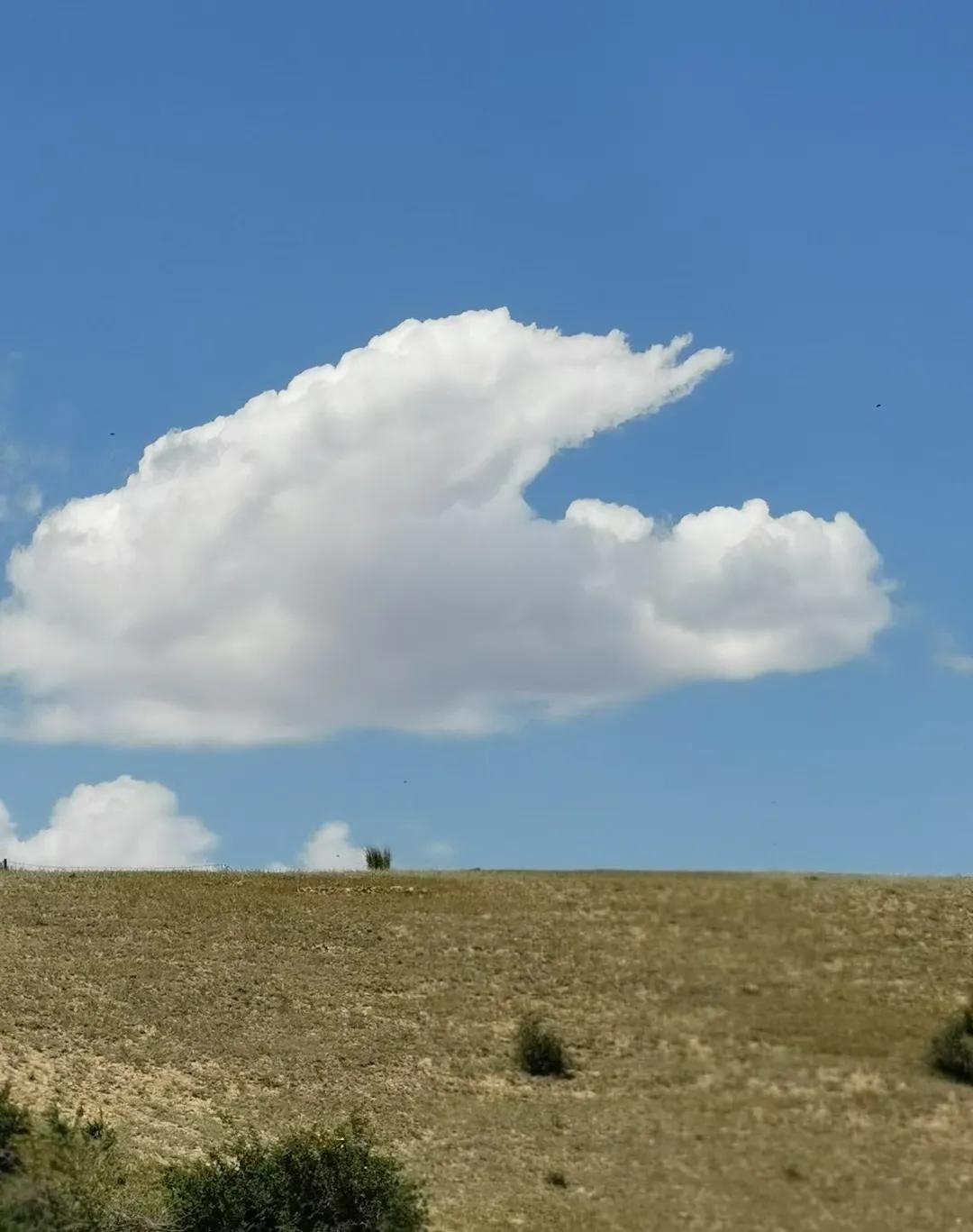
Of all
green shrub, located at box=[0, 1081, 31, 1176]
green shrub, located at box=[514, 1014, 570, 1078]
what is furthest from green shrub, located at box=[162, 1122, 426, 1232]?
green shrub, located at box=[514, 1014, 570, 1078]

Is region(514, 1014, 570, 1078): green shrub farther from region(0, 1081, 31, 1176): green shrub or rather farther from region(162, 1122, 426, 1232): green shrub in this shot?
region(0, 1081, 31, 1176): green shrub

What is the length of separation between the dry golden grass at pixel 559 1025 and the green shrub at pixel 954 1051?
0.63 metres

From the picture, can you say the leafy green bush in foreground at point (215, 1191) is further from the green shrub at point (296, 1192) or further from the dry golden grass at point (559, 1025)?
the dry golden grass at point (559, 1025)

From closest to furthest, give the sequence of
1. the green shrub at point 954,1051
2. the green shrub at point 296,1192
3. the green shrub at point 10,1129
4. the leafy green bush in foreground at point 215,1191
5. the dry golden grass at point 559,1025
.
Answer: the leafy green bush in foreground at point 215,1191, the green shrub at point 296,1192, the green shrub at point 10,1129, the dry golden grass at point 559,1025, the green shrub at point 954,1051

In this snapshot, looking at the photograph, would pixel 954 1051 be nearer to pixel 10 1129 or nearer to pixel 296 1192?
pixel 296 1192

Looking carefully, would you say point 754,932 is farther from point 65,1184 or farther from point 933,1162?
point 65,1184

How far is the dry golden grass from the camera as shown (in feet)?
133

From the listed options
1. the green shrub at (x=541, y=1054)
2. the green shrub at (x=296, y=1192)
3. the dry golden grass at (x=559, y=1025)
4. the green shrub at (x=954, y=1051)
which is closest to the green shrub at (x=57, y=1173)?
the green shrub at (x=296, y=1192)

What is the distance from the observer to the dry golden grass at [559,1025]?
40.7 metres

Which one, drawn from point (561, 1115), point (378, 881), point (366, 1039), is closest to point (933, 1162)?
point (561, 1115)

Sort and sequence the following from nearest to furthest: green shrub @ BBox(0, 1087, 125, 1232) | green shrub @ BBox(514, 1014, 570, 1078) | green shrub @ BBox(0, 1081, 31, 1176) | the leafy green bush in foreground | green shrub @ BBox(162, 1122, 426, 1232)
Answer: green shrub @ BBox(0, 1087, 125, 1232) → the leafy green bush in foreground → green shrub @ BBox(162, 1122, 426, 1232) → green shrub @ BBox(0, 1081, 31, 1176) → green shrub @ BBox(514, 1014, 570, 1078)

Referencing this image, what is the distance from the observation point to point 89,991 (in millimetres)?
54281

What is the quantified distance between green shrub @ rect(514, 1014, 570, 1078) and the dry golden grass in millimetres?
560

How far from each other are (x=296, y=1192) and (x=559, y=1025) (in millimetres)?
16696
